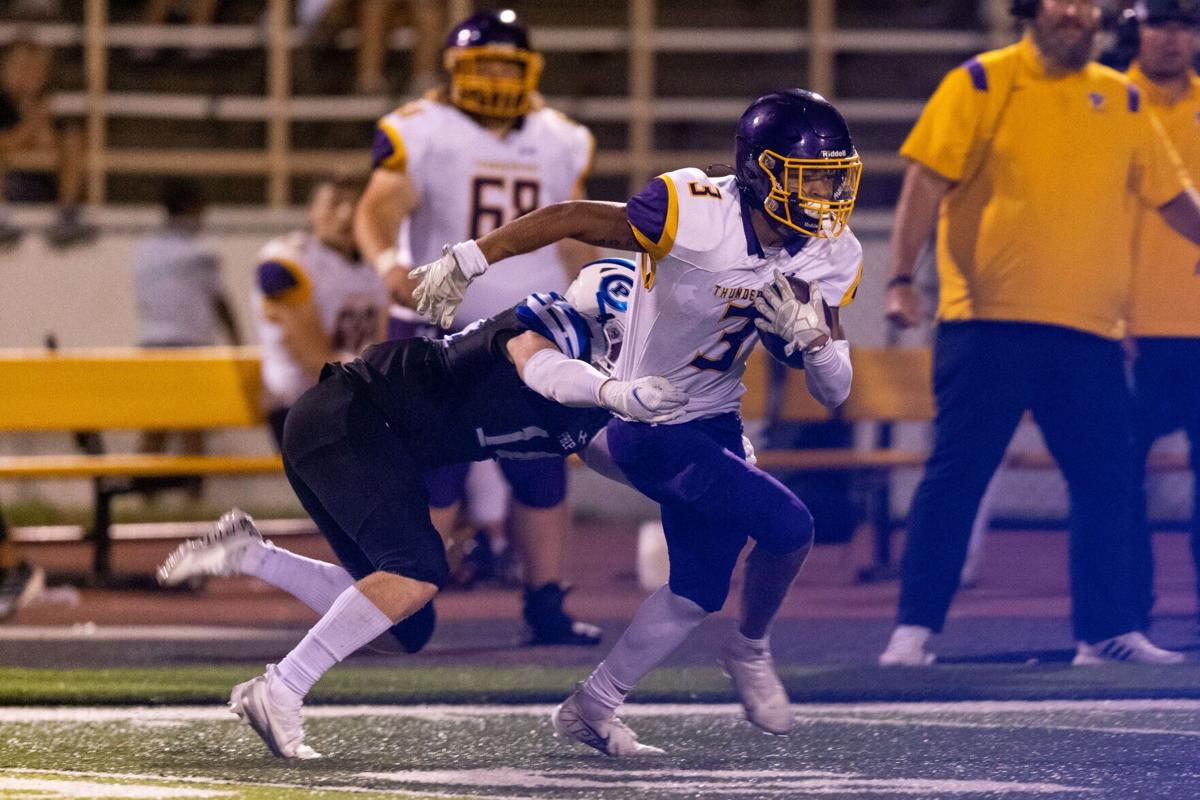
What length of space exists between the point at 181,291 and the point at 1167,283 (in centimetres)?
584

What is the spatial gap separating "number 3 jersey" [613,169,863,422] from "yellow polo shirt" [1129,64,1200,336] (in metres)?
2.20

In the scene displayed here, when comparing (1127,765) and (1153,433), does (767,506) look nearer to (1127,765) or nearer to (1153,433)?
(1127,765)

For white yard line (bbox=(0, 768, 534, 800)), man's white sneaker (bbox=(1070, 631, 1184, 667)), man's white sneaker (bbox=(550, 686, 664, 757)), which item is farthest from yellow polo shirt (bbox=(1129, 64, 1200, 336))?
white yard line (bbox=(0, 768, 534, 800))

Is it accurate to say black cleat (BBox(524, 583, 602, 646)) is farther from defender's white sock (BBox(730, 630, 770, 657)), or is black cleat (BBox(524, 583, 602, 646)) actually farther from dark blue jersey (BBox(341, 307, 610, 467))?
dark blue jersey (BBox(341, 307, 610, 467))

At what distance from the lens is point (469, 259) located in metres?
4.51

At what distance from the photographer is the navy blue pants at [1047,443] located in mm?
6020

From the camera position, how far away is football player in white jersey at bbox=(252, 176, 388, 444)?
8.12 meters

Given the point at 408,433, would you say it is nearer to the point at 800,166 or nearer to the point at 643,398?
the point at 643,398

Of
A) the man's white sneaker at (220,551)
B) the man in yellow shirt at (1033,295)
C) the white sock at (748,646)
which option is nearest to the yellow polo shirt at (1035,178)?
the man in yellow shirt at (1033,295)

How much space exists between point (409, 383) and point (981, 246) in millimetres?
2139

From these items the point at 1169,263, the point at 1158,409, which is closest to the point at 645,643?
the point at 1158,409

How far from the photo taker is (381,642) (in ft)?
16.3

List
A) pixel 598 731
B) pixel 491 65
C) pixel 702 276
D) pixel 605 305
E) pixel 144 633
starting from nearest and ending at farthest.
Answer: pixel 702 276 → pixel 605 305 → pixel 598 731 → pixel 491 65 → pixel 144 633

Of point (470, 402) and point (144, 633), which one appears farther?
point (144, 633)
